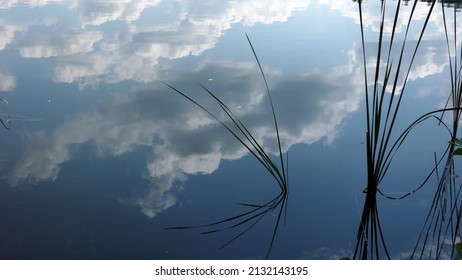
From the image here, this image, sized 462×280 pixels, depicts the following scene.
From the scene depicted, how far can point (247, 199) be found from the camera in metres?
1.95

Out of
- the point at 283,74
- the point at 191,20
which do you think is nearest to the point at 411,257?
the point at 283,74

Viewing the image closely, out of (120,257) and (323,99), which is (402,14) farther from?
(120,257)

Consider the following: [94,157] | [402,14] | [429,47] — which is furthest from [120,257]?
[402,14]

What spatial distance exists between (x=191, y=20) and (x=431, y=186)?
303 cm

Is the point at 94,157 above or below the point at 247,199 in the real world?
above

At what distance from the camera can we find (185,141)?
2.37 metres

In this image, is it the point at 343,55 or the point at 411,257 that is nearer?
the point at 411,257

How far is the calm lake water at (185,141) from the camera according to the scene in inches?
69.1

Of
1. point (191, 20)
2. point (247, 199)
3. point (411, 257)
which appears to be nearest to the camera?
point (411, 257)

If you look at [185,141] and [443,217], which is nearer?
Result: [443,217]

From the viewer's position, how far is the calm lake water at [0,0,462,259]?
5.75 feet

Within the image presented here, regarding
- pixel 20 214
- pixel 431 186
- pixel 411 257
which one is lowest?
pixel 411 257

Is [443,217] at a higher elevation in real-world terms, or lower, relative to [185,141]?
lower
